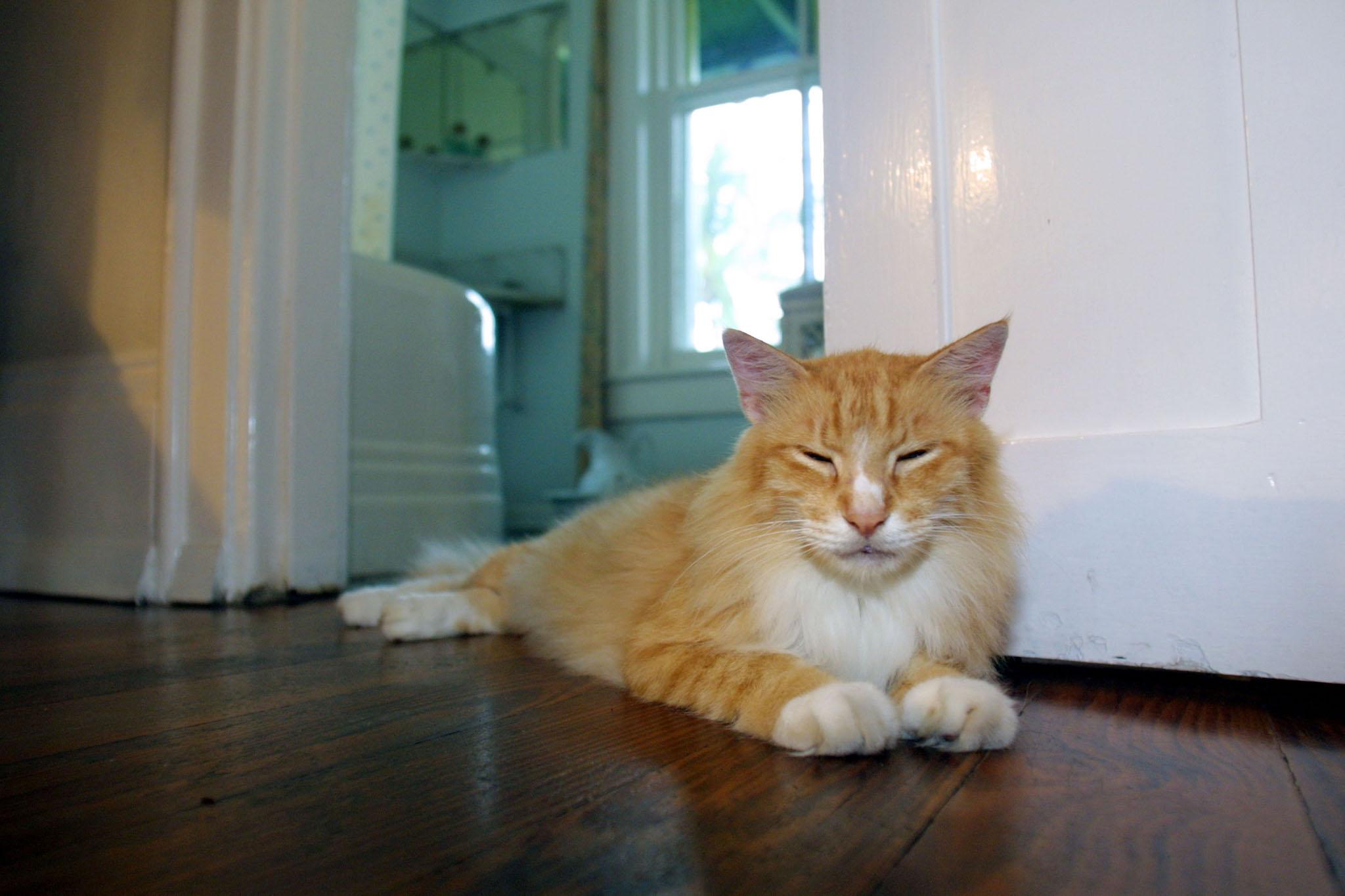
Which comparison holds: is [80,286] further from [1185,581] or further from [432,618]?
[1185,581]

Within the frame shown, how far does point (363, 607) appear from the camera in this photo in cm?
180

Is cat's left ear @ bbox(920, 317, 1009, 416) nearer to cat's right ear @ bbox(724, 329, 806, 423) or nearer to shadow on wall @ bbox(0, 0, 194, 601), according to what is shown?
cat's right ear @ bbox(724, 329, 806, 423)

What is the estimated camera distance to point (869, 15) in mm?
1500

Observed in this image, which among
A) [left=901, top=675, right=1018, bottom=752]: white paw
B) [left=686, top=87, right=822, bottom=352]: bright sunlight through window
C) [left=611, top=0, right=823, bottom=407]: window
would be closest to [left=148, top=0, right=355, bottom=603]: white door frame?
[left=901, top=675, right=1018, bottom=752]: white paw

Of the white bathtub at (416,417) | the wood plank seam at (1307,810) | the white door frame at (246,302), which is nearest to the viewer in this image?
the wood plank seam at (1307,810)

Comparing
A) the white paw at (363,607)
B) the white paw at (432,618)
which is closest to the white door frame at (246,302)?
the white paw at (363,607)

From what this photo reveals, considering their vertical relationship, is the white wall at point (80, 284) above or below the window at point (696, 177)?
below

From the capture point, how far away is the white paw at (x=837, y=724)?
873 millimetres

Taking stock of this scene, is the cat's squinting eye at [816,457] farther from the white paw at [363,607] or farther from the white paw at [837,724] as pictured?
the white paw at [363,607]

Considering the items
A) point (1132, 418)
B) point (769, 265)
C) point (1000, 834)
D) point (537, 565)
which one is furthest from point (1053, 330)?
point (769, 265)

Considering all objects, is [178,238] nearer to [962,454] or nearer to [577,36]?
[962,454]

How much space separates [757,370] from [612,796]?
679mm

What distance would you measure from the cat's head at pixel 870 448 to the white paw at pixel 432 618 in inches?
32.1

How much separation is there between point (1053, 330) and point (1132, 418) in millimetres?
192
